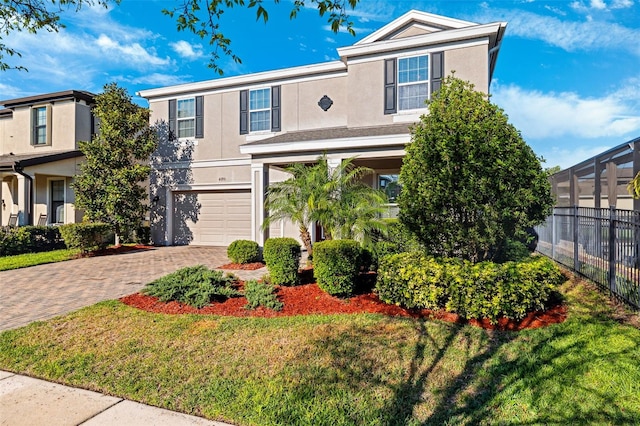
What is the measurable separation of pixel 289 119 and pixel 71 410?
462 inches

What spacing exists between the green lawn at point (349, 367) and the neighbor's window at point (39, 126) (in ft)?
55.1

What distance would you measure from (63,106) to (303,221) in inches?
636

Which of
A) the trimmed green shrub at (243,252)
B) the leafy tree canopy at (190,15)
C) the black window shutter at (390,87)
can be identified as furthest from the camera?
the black window shutter at (390,87)

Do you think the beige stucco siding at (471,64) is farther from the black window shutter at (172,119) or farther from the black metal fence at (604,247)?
the black window shutter at (172,119)

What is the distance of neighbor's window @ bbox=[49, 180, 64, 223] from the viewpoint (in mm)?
16734

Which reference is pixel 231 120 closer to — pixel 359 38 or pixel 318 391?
pixel 359 38

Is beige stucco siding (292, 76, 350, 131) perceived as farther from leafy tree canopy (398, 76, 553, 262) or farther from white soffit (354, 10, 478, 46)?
leafy tree canopy (398, 76, 553, 262)

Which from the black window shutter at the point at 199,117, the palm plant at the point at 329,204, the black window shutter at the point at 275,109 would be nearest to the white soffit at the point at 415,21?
the black window shutter at the point at 275,109

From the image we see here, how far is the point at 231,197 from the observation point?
14.9m

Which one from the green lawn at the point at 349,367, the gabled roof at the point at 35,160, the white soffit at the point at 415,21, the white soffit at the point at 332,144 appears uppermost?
the white soffit at the point at 415,21

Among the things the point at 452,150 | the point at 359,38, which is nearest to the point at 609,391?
the point at 452,150

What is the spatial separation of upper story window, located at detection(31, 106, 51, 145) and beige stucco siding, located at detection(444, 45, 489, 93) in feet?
60.9

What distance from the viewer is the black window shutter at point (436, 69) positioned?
10760mm

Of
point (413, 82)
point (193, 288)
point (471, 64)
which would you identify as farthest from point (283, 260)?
point (471, 64)
